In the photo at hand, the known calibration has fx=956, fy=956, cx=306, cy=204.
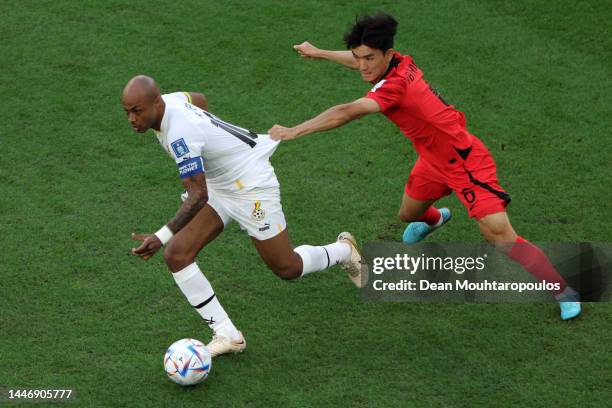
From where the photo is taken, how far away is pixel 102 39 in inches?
452

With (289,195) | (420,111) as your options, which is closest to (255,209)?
(420,111)

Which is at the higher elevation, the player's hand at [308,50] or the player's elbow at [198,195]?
the player's hand at [308,50]

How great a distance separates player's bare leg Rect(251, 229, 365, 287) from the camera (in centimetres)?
720

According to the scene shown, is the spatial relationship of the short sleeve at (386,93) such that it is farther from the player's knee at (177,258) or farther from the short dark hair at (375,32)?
the player's knee at (177,258)

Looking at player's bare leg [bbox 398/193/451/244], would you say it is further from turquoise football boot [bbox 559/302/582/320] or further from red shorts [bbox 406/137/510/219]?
turquoise football boot [bbox 559/302/582/320]

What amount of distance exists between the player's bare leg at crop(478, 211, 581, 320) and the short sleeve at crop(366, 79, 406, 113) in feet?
3.77

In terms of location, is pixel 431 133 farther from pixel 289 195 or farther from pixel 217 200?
pixel 289 195

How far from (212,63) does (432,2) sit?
3017 mm

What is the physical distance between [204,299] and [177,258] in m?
0.37

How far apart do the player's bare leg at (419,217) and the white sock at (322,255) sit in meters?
0.60

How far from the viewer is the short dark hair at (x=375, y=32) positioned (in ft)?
22.6

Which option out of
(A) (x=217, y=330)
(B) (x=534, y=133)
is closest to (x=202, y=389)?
(A) (x=217, y=330)

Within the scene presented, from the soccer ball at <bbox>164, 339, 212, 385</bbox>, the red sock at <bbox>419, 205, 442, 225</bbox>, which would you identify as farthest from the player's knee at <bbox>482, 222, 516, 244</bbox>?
the soccer ball at <bbox>164, 339, 212, 385</bbox>

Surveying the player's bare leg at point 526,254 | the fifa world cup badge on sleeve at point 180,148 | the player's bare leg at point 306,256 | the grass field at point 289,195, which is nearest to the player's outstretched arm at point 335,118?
the fifa world cup badge on sleeve at point 180,148
